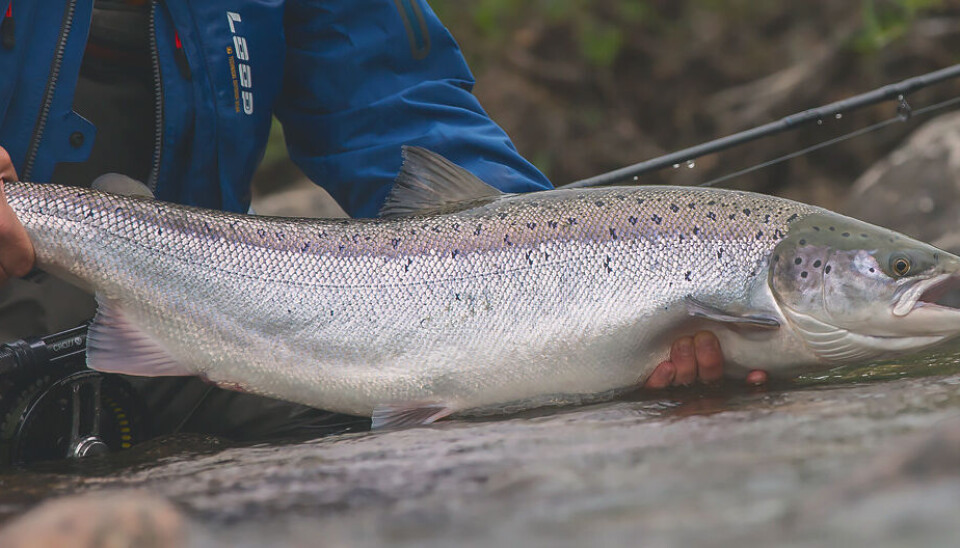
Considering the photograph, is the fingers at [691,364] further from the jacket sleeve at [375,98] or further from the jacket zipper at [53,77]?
the jacket zipper at [53,77]

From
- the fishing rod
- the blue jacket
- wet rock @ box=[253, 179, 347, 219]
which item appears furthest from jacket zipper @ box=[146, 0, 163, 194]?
wet rock @ box=[253, 179, 347, 219]

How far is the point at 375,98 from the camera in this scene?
3381 millimetres

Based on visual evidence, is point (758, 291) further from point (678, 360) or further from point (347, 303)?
point (347, 303)

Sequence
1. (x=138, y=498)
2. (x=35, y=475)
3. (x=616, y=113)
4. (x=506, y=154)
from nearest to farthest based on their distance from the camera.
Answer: (x=138, y=498), (x=35, y=475), (x=506, y=154), (x=616, y=113)

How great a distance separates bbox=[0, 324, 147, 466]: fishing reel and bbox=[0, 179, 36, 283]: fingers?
0.63 feet

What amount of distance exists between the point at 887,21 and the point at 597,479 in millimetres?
6661

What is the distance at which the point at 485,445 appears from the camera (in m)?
1.88

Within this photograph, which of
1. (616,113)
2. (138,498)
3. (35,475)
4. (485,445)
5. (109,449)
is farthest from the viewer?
(616,113)

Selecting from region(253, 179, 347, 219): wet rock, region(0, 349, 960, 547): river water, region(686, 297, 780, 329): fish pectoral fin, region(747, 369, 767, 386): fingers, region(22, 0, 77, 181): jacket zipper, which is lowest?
region(0, 349, 960, 547): river water

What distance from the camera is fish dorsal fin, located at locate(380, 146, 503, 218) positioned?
2658 millimetres

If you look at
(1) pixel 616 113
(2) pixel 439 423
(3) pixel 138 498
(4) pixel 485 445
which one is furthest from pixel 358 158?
(1) pixel 616 113

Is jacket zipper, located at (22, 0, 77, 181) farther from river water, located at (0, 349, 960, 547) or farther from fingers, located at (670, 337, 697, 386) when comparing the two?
fingers, located at (670, 337, 697, 386)

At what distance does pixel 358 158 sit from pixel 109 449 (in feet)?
4.12

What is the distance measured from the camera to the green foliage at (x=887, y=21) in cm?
706
